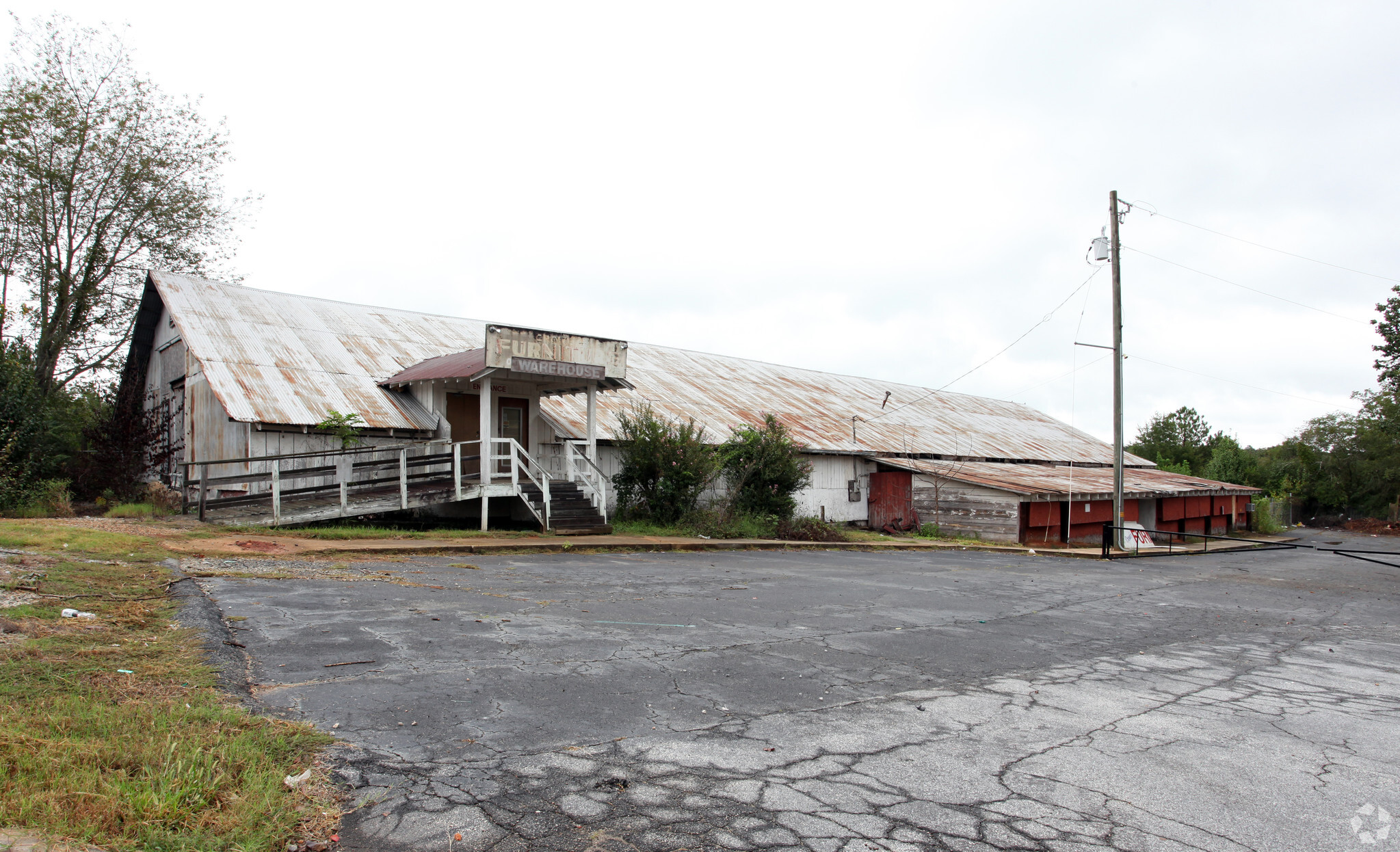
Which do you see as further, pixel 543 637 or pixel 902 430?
A: pixel 902 430

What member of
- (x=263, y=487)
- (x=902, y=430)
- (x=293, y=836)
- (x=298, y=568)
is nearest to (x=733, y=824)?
(x=293, y=836)

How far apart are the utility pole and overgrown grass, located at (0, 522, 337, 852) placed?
24.4m

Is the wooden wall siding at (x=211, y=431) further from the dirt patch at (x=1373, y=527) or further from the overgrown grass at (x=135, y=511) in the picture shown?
the dirt patch at (x=1373, y=527)

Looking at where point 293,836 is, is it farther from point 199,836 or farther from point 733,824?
point 733,824

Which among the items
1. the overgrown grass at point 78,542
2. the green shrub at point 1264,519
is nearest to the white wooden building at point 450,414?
the overgrown grass at point 78,542

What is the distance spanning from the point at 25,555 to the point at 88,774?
7.50 meters

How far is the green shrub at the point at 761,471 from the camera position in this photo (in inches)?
840

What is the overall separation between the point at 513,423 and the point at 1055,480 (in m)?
19.2

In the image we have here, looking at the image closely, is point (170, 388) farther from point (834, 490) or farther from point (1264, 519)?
point (1264, 519)

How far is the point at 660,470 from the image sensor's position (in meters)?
19.7

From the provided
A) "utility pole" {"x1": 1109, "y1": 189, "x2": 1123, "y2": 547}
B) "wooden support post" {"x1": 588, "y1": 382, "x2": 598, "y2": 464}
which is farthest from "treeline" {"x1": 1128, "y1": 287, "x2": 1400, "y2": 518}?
"wooden support post" {"x1": 588, "y1": 382, "x2": 598, "y2": 464}

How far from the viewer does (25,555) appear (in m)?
8.73

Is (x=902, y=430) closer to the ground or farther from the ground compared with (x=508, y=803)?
farther from the ground

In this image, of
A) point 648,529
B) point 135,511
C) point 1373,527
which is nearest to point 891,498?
point 648,529
